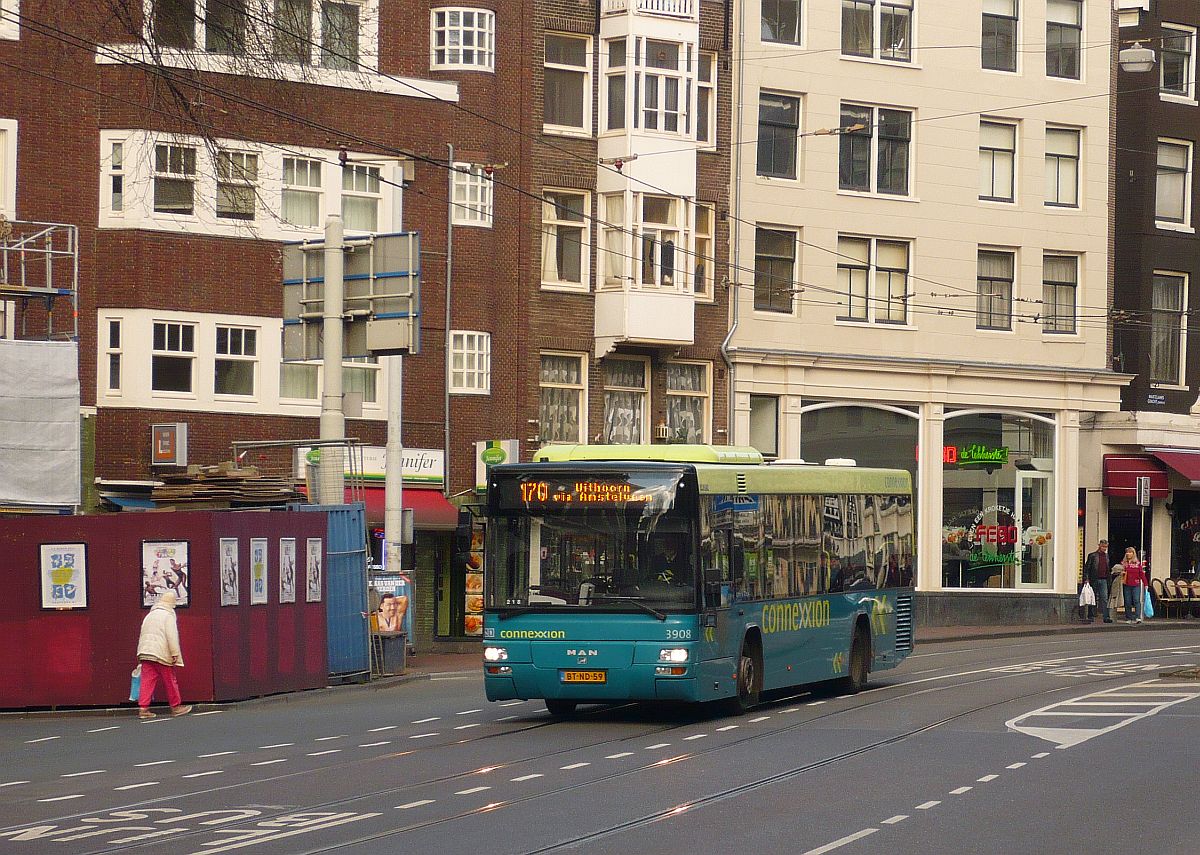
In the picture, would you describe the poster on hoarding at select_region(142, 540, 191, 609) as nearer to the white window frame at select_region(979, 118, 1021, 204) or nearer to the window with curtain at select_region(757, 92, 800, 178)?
the window with curtain at select_region(757, 92, 800, 178)

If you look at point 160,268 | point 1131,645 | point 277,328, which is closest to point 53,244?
point 160,268

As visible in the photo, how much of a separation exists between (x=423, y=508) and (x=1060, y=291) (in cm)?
1768

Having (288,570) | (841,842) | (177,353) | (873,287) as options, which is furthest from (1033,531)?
(841,842)

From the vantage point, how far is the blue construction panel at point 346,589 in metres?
27.7

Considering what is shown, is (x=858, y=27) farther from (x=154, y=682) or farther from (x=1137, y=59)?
(x=154, y=682)

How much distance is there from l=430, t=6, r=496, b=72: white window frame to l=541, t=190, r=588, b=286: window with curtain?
3.17m

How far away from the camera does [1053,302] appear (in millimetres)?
47000

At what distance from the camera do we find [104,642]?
79.5 ft

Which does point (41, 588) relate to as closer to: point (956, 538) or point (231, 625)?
point (231, 625)

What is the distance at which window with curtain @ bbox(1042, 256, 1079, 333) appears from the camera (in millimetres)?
46938

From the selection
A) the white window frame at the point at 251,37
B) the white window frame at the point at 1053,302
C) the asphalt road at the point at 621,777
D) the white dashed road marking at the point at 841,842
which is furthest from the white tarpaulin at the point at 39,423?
the white window frame at the point at 1053,302

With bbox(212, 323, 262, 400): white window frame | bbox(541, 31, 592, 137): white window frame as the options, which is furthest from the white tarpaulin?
bbox(541, 31, 592, 137): white window frame

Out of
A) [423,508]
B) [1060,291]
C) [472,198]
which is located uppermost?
[472,198]

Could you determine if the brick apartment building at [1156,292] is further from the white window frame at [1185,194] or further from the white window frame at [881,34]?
the white window frame at [881,34]
